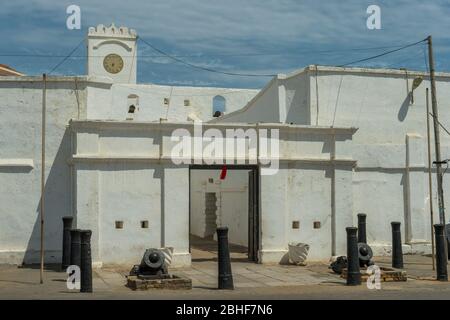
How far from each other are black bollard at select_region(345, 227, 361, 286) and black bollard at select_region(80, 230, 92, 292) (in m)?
5.84

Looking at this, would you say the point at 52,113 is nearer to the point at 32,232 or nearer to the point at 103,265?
the point at 32,232

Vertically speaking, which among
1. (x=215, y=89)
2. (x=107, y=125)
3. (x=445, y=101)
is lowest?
(x=107, y=125)

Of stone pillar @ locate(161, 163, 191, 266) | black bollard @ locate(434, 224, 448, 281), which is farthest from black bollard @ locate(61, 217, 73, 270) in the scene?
black bollard @ locate(434, 224, 448, 281)

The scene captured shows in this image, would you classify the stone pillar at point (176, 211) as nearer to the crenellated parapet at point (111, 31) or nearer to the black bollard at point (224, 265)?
the black bollard at point (224, 265)

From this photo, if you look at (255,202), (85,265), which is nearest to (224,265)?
(85,265)

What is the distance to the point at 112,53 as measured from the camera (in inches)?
1731

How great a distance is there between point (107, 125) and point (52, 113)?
2054 millimetres

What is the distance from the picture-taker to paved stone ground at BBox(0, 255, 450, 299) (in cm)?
1293
